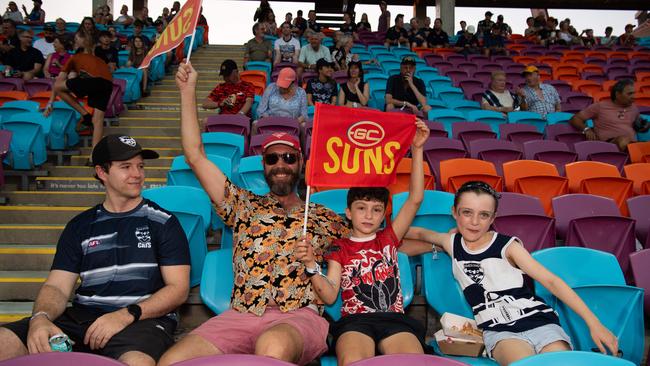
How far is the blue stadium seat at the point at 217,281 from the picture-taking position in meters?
3.28

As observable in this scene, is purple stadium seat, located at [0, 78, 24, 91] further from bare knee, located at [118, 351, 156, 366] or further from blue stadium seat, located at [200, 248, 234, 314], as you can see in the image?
Answer: bare knee, located at [118, 351, 156, 366]

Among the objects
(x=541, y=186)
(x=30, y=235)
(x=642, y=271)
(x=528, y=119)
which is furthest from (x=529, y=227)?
(x=528, y=119)

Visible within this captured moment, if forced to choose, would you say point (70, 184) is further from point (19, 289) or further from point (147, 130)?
point (19, 289)

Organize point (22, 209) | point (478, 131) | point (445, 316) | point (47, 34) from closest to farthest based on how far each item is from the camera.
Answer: point (445, 316)
point (22, 209)
point (478, 131)
point (47, 34)

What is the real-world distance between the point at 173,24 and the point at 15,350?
1.94 meters

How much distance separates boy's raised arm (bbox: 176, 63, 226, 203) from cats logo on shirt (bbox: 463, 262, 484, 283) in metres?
1.37

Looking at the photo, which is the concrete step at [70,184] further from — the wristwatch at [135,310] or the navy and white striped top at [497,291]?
the navy and white striped top at [497,291]

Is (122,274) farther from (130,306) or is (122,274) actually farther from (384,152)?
(384,152)

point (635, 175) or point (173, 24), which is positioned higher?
point (173, 24)

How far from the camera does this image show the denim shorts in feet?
9.18

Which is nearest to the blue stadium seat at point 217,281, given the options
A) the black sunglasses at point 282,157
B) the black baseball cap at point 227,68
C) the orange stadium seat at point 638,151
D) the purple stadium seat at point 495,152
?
the black sunglasses at point 282,157

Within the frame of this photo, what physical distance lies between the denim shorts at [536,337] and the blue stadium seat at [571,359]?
984 millimetres

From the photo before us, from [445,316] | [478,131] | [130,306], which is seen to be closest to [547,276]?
[445,316]

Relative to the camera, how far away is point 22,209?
208 inches
